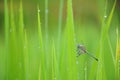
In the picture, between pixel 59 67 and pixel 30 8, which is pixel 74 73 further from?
pixel 30 8

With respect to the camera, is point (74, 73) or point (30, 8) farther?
point (30, 8)

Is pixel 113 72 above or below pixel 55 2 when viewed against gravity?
below

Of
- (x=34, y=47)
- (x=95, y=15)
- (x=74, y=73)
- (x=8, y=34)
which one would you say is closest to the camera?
(x=74, y=73)

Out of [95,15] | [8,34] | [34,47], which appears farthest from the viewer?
[95,15]

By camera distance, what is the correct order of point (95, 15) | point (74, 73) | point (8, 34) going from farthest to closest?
point (95, 15) → point (8, 34) → point (74, 73)

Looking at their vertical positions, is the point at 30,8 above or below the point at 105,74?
above

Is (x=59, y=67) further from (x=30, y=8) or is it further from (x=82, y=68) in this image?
(x=30, y=8)

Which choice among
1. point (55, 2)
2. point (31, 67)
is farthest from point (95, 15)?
point (31, 67)

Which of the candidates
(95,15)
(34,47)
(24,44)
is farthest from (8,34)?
(95,15)

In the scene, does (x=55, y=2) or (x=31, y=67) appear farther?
(x=55, y=2)
